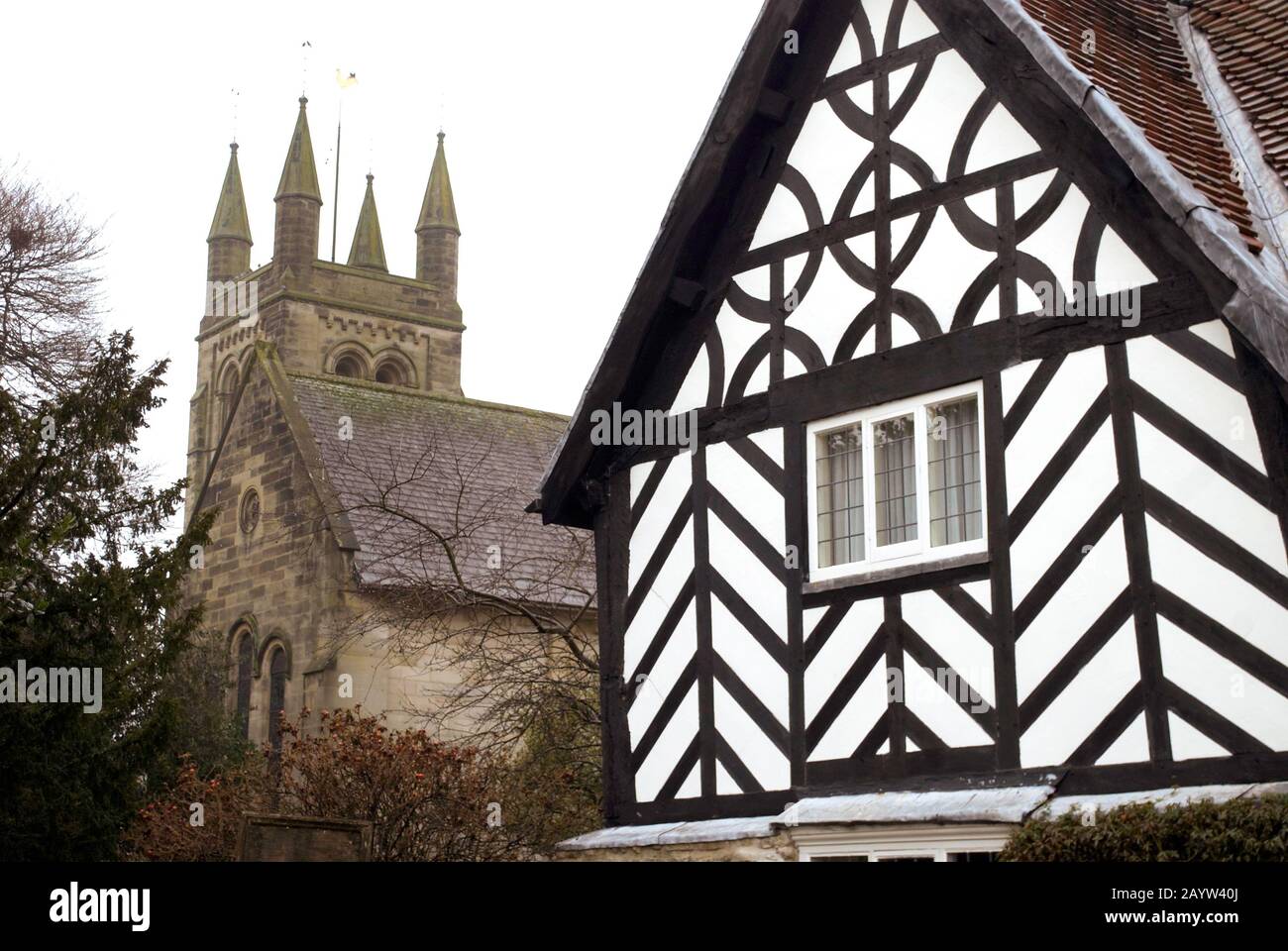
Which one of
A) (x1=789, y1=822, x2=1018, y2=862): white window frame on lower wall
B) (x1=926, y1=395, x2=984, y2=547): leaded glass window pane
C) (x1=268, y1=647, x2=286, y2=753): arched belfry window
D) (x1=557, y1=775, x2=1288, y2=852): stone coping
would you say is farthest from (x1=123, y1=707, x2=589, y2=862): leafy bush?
(x1=268, y1=647, x2=286, y2=753): arched belfry window

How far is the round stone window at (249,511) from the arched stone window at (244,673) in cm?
193

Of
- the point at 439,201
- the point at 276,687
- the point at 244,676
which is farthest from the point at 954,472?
the point at 439,201

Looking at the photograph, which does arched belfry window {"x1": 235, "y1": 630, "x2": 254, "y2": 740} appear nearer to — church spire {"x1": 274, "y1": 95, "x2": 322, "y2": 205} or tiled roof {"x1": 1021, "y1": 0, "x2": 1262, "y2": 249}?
tiled roof {"x1": 1021, "y1": 0, "x2": 1262, "y2": 249}

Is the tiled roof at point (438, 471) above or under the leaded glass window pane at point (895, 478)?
above

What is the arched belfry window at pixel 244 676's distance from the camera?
30.9 metres

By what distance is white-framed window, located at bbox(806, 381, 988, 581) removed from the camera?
35.3ft

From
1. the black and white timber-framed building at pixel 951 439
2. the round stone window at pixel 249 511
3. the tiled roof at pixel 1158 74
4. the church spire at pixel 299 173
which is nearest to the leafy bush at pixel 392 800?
the black and white timber-framed building at pixel 951 439

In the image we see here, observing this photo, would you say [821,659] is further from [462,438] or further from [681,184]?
[462,438]

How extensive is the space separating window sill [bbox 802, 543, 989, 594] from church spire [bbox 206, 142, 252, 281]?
193 feet

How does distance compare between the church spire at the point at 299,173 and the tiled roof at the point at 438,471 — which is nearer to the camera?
the tiled roof at the point at 438,471

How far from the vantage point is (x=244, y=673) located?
3112cm

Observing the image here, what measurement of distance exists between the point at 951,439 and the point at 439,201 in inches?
2069

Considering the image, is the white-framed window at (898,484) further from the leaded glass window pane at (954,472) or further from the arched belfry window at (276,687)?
the arched belfry window at (276,687)
